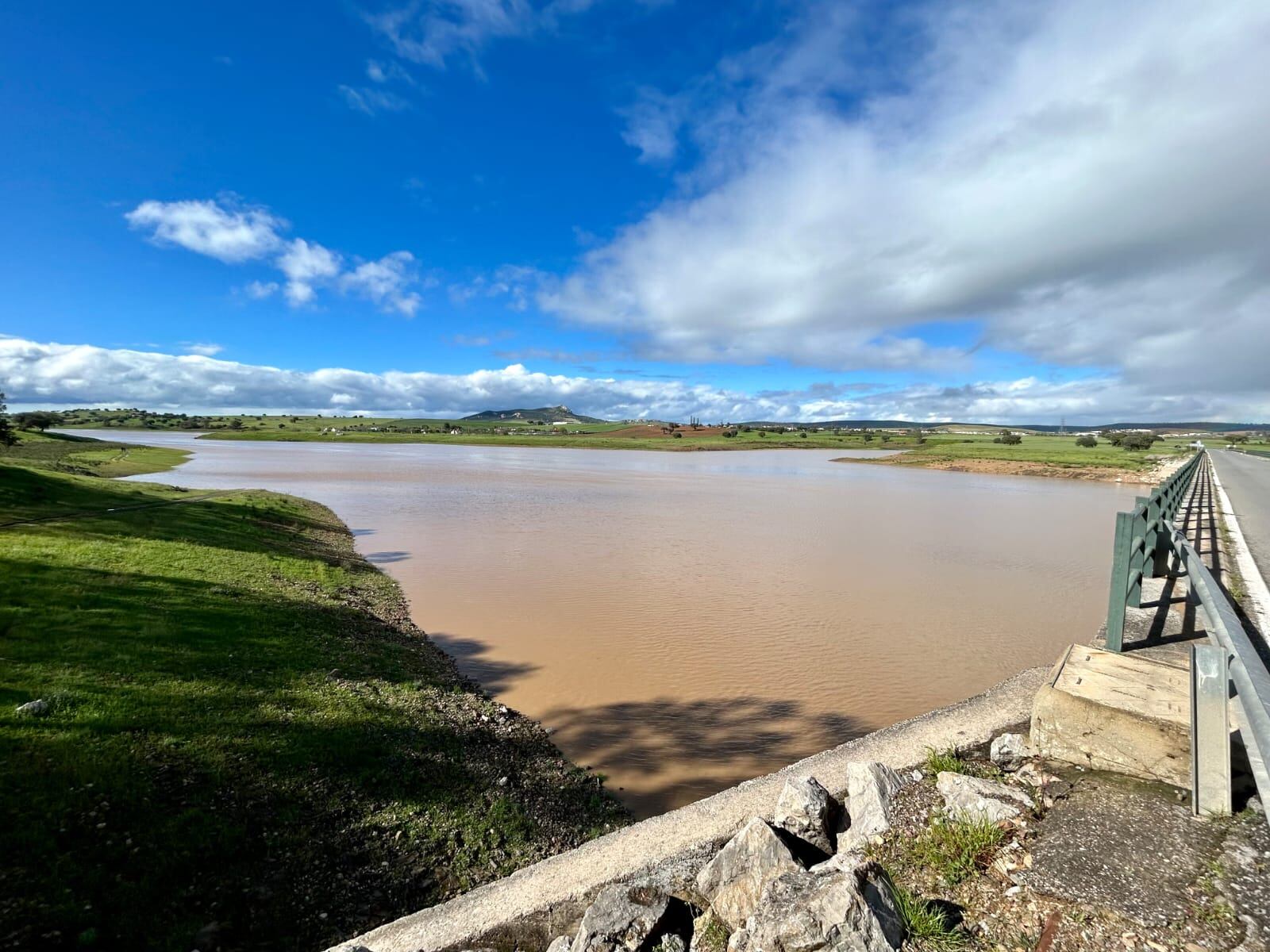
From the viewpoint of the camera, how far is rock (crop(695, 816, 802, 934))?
11.2ft

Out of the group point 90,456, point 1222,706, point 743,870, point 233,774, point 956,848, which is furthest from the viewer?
point 90,456

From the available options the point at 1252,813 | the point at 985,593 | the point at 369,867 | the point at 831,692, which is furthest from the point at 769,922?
the point at 985,593

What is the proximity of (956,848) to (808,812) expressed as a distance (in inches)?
37.2

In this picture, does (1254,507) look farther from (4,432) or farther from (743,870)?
(4,432)

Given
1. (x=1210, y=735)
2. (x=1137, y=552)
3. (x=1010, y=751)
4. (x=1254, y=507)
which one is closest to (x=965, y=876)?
(x=1010, y=751)

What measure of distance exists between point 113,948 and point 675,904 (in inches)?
156

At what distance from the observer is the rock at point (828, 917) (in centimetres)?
280

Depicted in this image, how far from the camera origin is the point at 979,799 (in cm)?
373

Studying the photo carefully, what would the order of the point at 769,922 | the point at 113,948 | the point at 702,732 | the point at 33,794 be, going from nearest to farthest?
the point at 769,922
the point at 113,948
the point at 33,794
the point at 702,732

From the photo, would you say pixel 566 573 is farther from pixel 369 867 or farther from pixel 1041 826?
pixel 1041 826

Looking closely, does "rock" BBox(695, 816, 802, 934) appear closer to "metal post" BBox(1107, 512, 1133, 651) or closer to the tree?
"metal post" BBox(1107, 512, 1133, 651)

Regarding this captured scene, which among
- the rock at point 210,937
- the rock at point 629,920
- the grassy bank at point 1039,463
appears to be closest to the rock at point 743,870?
the rock at point 629,920

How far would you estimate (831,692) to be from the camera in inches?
400

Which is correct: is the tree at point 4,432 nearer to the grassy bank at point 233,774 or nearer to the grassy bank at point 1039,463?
the grassy bank at point 233,774
